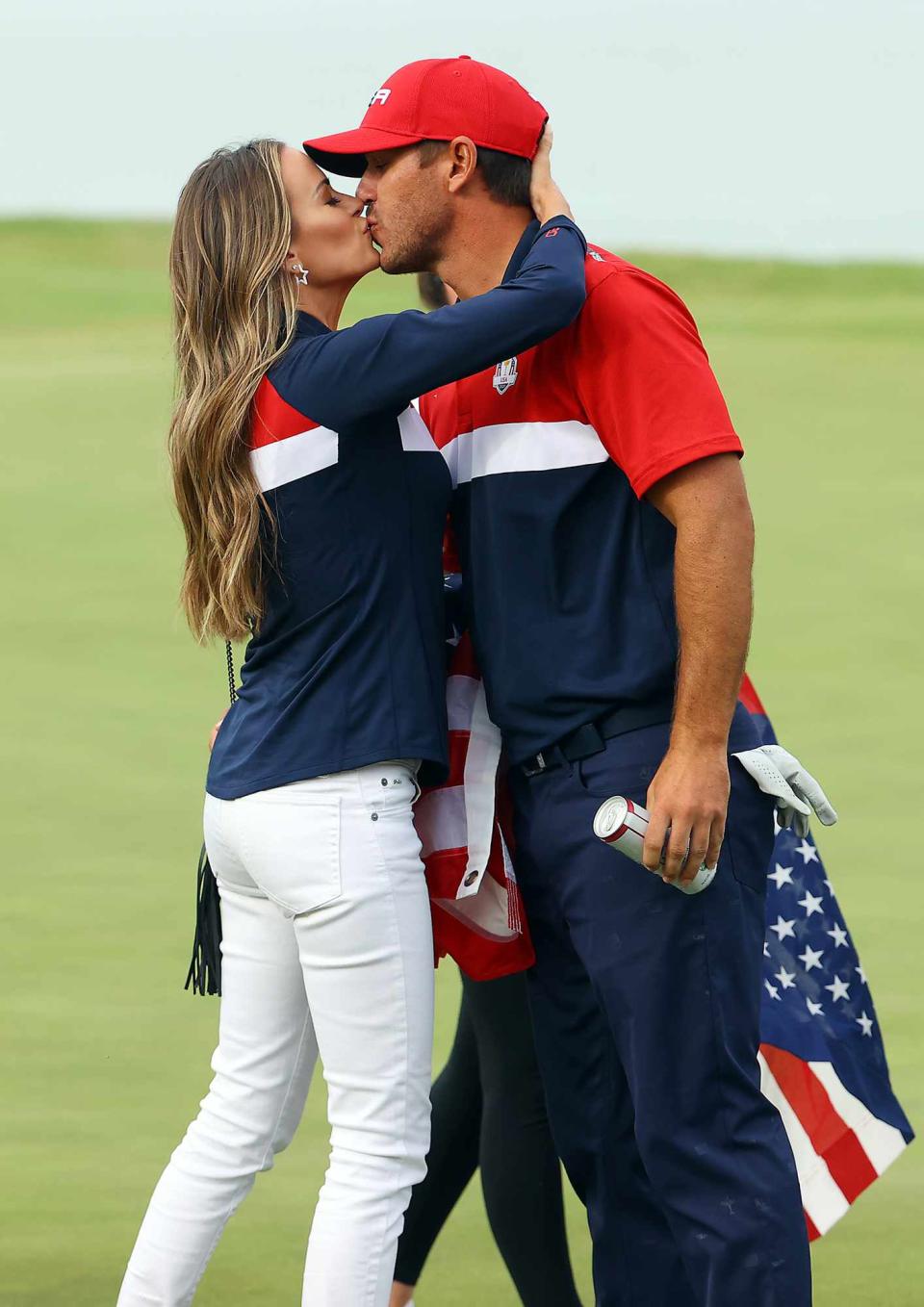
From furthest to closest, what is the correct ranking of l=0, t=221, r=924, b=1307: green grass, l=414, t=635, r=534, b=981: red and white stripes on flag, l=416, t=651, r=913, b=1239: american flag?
l=0, t=221, r=924, b=1307: green grass < l=416, t=651, r=913, b=1239: american flag < l=414, t=635, r=534, b=981: red and white stripes on flag

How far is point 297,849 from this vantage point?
2322 mm

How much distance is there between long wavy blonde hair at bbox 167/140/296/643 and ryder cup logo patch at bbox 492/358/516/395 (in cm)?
27

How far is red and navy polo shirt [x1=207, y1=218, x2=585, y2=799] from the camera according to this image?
228 centimetres

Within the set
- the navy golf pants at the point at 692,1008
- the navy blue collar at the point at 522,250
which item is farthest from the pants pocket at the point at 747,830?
the navy blue collar at the point at 522,250

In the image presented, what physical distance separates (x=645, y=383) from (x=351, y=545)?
372mm

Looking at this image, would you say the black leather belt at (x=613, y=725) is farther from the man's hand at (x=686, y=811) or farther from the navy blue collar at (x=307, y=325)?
the navy blue collar at (x=307, y=325)

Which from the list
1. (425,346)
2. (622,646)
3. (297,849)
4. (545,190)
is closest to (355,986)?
(297,849)

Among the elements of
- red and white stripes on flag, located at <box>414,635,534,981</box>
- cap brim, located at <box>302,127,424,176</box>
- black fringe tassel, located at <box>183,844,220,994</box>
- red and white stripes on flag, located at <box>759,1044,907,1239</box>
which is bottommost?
red and white stripes on flag, located at <box>759,1044,907,1239</box>

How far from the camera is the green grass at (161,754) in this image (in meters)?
3.23

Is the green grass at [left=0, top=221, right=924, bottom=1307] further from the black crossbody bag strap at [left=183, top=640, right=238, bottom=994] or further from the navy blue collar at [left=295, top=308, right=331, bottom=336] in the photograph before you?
the navy blue collar at [left=295, top=308, right=331, bottom=336]

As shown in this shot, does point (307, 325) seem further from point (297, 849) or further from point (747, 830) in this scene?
point (747, 830)

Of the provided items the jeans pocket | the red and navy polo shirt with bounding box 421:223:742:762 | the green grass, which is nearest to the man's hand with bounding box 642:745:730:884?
the red and navy polo shirt with bounding box 421:223:742:762

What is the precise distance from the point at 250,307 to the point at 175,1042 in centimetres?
196

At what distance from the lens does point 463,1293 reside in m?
3.03
